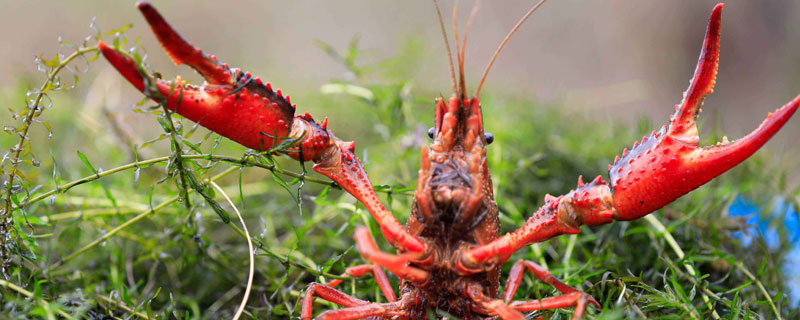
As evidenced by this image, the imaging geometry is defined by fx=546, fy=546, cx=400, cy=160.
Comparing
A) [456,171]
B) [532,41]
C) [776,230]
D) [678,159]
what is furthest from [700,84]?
[532,41]

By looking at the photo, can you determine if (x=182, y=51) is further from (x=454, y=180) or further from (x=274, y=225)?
(x=274, y=225)

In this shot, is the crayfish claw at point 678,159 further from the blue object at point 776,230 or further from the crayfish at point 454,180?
the blue object at point 776,230

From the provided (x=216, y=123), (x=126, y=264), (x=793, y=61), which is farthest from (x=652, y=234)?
(x=793, y=61)

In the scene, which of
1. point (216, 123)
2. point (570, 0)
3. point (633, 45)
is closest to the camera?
point (216, 123)

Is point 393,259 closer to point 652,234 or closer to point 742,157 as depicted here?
point 742,157

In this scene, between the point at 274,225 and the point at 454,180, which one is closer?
the point at 454,180

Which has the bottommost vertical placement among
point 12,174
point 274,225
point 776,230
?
point 776,230

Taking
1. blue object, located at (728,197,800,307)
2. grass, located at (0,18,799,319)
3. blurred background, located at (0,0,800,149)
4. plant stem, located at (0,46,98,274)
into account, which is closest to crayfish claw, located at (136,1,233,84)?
grass, located at (0,18,799,319)
